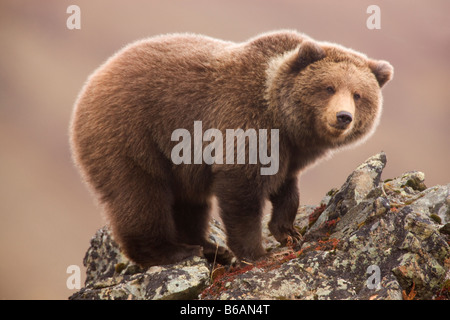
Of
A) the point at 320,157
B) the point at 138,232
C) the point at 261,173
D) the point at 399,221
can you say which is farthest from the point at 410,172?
the point at 138,232

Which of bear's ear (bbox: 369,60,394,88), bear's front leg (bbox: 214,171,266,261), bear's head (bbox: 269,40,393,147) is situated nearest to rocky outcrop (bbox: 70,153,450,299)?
bear's front leg (bbox: 214,171,266,261)

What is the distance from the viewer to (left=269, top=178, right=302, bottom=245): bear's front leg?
8.44m

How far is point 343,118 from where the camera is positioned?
7055 mm

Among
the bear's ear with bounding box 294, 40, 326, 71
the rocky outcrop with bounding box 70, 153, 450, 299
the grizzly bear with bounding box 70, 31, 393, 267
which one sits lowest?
the rocky outcrop with bounding box 70, 153, 450, 299

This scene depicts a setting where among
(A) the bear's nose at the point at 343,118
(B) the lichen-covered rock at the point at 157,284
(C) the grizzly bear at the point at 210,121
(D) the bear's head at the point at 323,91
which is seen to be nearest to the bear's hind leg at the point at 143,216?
(C) the grizzly bear at the point at 210,121

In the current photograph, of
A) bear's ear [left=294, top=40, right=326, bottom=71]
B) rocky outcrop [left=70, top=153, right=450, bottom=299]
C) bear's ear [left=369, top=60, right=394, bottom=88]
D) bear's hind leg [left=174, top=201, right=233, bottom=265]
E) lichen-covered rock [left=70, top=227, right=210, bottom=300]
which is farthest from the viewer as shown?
bear's hind leg [left=174, top=201, right=233, bottom=265]

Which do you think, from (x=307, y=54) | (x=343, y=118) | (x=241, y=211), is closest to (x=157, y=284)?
(x=241, y=211)

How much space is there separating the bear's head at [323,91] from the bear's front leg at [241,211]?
3.26 feet

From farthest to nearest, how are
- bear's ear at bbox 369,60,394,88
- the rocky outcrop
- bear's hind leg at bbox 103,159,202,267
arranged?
1. bear's ear at bbox 369,60,394,88
2. bear's hind leg at bbox 103,159,202,267
3. the rocky outcrop

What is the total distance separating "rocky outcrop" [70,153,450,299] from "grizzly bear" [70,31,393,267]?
64 cm

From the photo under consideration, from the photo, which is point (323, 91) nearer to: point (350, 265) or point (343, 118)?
point (343, 118)

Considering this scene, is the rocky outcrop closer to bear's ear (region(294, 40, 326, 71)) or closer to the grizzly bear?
the grizzly bear

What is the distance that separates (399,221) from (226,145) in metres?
2.47

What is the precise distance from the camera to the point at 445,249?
21.3ft
